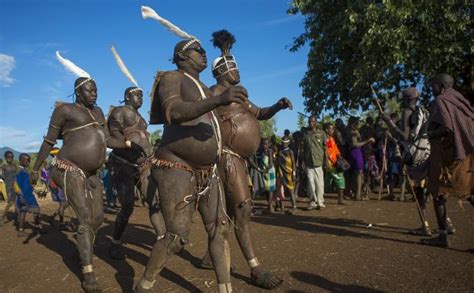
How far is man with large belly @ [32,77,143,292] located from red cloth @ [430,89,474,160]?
439 centimetres

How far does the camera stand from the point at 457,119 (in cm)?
496

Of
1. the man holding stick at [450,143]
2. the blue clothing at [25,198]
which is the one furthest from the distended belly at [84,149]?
the blue clothing at [25,198]

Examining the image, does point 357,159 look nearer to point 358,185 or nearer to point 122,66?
point 358,185

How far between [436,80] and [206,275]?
155 inches

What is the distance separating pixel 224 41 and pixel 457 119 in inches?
122

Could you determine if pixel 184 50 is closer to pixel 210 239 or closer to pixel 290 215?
pixel 210 239

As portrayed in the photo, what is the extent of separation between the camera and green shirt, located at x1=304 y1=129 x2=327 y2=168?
10070mm

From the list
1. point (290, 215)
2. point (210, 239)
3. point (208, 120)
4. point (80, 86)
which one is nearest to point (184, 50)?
point (208, 120)

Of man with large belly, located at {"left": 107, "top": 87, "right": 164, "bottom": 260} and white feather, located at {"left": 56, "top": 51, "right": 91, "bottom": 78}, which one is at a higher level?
white feather, located at {"left": 56, "top": 51, "right": 91, "bottom": 78}

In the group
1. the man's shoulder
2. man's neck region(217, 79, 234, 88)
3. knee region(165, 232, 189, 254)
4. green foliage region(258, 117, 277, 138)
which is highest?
A: green foliage region(258, 117, 277, 138)

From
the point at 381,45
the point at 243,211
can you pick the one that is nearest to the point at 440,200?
the point at 243,211

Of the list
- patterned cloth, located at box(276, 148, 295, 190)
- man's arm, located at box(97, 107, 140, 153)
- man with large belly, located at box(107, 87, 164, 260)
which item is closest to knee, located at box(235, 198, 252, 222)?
man with large belly, located at box(107, 87, 164, 260)

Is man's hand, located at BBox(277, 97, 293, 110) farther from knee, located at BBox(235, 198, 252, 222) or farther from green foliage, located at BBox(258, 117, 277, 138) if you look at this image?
green foliage, located at BBox(258, 117, 277, 138)

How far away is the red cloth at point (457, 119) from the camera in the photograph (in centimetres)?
489
